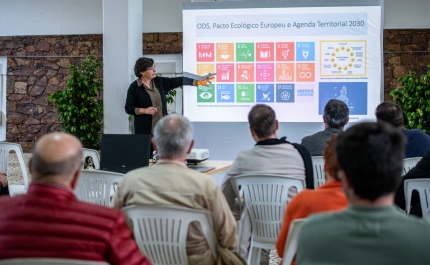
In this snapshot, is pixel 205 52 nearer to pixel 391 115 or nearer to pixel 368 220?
pixel 391 115

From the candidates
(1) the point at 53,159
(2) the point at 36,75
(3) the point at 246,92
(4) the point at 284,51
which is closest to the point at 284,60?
(4) the point at 284,51

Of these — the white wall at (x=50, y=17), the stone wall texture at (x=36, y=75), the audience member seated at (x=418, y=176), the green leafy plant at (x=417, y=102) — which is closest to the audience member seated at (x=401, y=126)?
the audience member seated at (x=418, y=176)

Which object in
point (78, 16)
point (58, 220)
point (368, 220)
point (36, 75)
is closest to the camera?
point (368, 220)

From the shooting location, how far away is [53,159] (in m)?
1.58

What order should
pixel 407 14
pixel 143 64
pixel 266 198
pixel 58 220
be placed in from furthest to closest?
pixel 407 14 < pixel 143 64 < pixel 266 198 < pixel 58 220

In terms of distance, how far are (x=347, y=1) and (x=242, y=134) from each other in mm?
1950

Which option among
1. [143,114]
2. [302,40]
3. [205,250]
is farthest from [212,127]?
[205,250]

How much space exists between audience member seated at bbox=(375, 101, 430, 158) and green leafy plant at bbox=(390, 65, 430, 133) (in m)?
2.70

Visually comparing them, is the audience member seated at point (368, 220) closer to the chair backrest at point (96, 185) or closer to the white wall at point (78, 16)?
the chair backrest at point (96, 185)

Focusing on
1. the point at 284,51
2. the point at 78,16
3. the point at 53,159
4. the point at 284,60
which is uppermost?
the point at 78,16

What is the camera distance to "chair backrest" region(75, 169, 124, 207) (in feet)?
9.68

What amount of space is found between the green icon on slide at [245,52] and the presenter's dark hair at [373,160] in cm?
483

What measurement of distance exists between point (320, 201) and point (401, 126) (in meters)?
2.12

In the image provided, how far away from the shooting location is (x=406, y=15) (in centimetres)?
895
